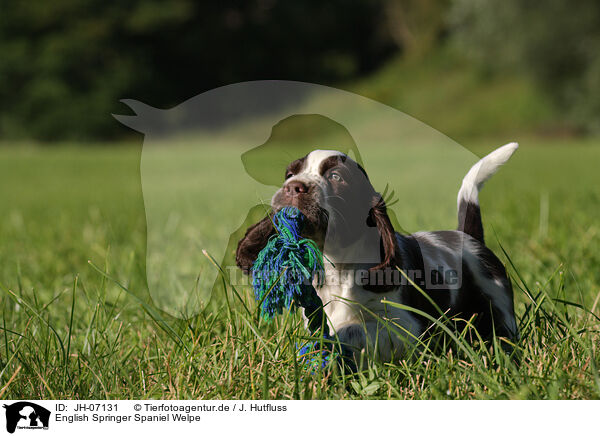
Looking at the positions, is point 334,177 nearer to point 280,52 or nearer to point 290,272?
point 290,272

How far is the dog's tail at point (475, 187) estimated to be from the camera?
1.65 meters

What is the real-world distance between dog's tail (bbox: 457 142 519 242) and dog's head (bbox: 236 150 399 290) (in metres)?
0.38

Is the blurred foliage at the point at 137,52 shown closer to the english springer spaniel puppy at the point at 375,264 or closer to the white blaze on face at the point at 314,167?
the english springer spaniel puppy at the point at 375,264

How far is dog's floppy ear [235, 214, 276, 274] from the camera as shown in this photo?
1.55m

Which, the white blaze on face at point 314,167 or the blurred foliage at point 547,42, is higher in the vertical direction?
the blurred foliage at point 547,42

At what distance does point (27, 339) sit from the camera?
172 centimetres

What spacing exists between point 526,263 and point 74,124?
1910cm

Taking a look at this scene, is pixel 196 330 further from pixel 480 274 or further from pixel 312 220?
pixel 480 274

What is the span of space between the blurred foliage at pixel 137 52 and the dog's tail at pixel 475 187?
16770mm
